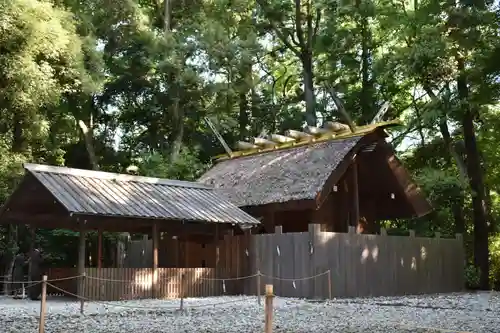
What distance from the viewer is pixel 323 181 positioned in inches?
663

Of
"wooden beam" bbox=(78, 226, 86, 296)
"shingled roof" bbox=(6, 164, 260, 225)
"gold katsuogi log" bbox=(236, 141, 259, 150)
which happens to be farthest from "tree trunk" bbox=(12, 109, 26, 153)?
"wooden beam" bbox=(78, 226, 86, 296)

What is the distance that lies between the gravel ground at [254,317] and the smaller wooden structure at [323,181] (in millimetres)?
3973

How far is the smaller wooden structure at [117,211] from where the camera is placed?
46.6ft

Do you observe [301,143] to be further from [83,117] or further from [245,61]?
[83,117]

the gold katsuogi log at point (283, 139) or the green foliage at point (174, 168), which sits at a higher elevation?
the gold katsuogi log at point (283, 139)

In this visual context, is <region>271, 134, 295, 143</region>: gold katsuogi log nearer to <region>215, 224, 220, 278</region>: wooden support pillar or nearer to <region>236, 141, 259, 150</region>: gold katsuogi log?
<region>236, 141, 259, 150</region>: gold katsuogi log

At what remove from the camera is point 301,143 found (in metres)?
20.3

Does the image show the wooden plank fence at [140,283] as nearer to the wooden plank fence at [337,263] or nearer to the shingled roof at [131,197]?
the wooden plank fence at [337,263]

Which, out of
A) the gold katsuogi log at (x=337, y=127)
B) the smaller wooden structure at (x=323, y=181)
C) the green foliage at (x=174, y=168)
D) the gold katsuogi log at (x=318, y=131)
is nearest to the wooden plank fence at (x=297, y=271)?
the smaller wooden structure at (x=323, y=181)

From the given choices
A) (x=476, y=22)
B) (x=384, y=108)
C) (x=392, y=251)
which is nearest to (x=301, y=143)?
(x=384, y=108)

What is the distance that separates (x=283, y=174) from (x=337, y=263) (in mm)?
3881

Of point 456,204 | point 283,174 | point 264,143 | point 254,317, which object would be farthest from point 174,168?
point 254,317

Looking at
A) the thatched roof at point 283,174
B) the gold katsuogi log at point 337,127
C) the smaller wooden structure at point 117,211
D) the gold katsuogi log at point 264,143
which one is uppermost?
the gold katsuogi log at point 337,127

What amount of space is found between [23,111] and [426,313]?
1496 cm
